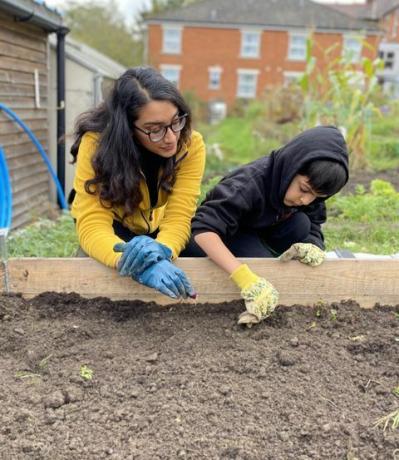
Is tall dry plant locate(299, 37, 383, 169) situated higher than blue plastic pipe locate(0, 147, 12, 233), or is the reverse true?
tall dry plant locate(299, 37, 383, 169)

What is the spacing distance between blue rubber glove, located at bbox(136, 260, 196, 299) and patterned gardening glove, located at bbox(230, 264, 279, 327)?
0.75 ft

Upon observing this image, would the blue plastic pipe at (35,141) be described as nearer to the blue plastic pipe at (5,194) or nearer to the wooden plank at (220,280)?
the blue plastic pipe at (5,194)

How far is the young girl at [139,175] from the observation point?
238cm

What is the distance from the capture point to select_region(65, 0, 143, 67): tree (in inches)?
1079

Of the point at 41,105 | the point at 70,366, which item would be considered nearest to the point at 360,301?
the point at 70,366

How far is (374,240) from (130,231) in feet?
7.87

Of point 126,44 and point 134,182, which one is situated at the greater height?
point 126,44

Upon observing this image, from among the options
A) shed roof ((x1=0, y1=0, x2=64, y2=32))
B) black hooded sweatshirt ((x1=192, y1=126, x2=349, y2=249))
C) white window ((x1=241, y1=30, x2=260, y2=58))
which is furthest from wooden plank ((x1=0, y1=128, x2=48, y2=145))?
white window ((x1=241, y1=30, x2=260, y2=58))

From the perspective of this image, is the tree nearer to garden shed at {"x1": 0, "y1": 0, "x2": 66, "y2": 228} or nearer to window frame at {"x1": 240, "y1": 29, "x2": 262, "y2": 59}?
window frame at {"x1": 240, "y1": 29, "x2": 262, "y2": 59}

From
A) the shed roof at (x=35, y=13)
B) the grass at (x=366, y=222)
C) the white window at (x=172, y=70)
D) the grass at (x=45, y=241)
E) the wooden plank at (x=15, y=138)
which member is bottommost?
the grass at (x=45, y=241)

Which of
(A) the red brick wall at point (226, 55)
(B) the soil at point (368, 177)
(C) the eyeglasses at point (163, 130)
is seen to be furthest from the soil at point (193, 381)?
(A) the red brick wall at point (226, 55)

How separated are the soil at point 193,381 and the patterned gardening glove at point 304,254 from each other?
Result: 220mm

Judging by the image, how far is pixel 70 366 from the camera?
2049 millimetres

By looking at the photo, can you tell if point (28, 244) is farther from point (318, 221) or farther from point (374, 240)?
point (374, 240)
